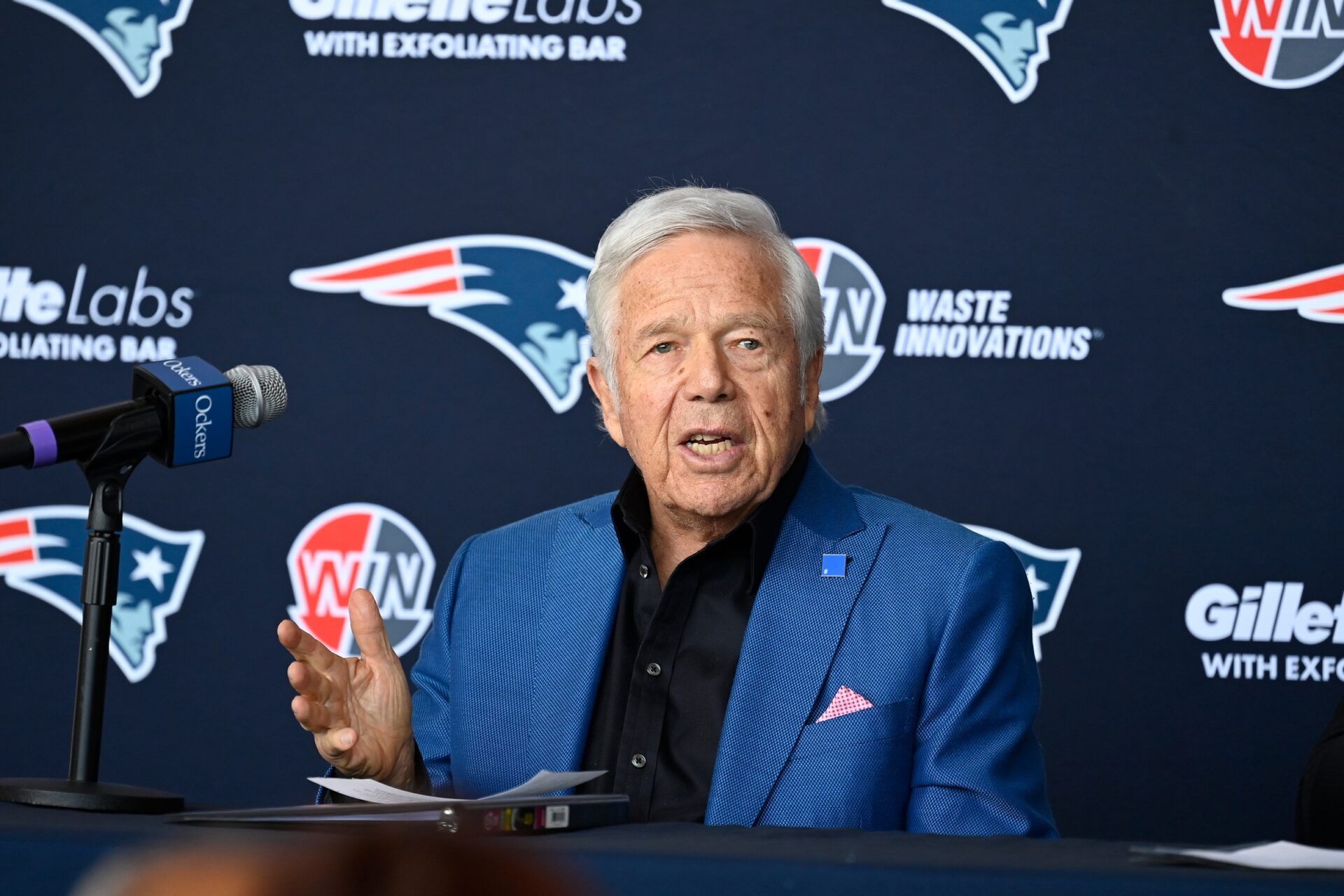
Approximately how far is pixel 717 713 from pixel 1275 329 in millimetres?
1599

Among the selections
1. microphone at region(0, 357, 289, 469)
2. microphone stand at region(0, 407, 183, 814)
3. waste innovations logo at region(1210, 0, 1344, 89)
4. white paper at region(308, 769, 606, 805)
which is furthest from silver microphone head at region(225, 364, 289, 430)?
waste innovations logo at region(1210, 0, 1344, 89)

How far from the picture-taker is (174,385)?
1442 mm

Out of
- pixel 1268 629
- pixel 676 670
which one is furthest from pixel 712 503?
pixel 1268 629

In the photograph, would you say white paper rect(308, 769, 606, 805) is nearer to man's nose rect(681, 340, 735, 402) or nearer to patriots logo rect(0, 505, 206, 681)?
man's nose rect(681, 340, 735, 402)

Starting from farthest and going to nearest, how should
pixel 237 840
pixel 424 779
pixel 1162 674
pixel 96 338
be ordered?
pixel 96 338
pixel 1162 674
pixel 424 779
pixel 237 840

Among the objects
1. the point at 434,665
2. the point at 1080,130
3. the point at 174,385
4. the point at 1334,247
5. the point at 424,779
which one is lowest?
the point at 424,779

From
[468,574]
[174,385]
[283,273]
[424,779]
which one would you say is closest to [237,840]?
[174,385]

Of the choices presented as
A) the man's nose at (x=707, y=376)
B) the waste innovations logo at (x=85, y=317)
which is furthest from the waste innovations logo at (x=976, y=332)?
the waste innovations logo at (x=85, y=317)

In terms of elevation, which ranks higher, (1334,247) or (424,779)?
(1334,247)

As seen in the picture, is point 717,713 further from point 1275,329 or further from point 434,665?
point 1275,329

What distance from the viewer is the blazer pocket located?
1787 mm

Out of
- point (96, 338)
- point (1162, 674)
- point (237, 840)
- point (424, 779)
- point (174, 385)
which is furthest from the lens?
point (96, 338)

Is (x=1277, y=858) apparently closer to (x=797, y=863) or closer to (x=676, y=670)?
(x=797, y=863)

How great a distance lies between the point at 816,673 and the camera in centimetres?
184
